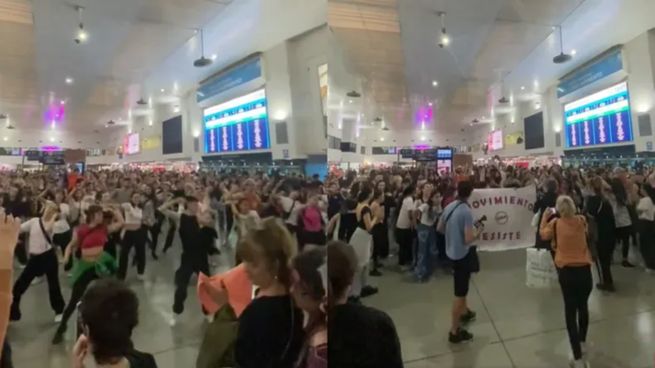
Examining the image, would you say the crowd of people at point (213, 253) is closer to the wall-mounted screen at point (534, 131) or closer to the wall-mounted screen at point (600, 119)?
the wall-mounted screen at point (534, 131)

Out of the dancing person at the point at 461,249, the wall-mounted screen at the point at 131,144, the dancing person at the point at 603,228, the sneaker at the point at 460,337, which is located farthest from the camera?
the dancing person at the point at 603,228

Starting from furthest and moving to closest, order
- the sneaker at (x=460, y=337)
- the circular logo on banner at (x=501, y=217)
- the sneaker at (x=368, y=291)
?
1. the sneaker at (x=460, y=337)
2. the circular logo on banner at (x=501, y=217)
3. the sneaker at (x=368, y=291)

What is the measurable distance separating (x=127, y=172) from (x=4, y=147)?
12.7 inches

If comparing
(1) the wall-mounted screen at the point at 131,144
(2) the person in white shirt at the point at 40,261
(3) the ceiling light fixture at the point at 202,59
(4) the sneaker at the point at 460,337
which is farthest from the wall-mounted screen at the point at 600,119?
(2) the person in white shirt at the point at 40,261

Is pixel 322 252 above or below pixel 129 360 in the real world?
above

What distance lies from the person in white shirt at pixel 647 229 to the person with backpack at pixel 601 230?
12cm

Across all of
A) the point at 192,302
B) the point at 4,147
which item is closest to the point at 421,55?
the point at 192,302

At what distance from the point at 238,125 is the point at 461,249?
113 centimetres

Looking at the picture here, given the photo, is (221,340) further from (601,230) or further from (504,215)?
(601,230)

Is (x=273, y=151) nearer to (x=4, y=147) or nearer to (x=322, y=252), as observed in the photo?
(x=322, y=252)

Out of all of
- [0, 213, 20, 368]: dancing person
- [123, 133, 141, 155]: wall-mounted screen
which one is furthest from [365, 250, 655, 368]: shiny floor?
[0, 213, 20, 368]: dancing person

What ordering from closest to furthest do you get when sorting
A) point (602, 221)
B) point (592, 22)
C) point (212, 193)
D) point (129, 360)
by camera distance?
point (129, 360)
point (212, 193)
point (592, 22)
point (602, 221)

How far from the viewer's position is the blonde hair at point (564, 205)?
2027mm

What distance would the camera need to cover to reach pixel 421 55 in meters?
1.74
